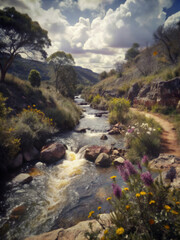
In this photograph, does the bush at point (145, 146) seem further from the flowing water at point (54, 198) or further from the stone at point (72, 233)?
the stone at point (72, 233)

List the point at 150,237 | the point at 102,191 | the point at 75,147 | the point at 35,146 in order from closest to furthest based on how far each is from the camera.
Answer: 1. the point at 150,237
2. the point at 102,191
3. the point at 35,146
4. the point at 75,147

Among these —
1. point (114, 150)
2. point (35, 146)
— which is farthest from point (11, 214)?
point (114, 150)

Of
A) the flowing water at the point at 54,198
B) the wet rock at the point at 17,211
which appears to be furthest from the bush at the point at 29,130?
the wet rock at the point at 17,211

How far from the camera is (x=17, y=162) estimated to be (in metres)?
5.52

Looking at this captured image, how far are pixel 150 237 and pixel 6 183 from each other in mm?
4631

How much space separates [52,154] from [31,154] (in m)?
1.04

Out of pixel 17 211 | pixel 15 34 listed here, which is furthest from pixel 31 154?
pixel 15 34

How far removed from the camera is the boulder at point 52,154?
20.4ft

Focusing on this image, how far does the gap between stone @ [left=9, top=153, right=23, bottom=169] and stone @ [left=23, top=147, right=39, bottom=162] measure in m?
0.30

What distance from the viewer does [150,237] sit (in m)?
1.66

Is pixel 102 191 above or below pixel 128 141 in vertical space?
below

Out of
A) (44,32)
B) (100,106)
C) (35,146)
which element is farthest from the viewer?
(100,106)

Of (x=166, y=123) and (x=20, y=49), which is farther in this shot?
(x=20, y=49)

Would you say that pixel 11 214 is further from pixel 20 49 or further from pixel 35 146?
pixel 20 49
